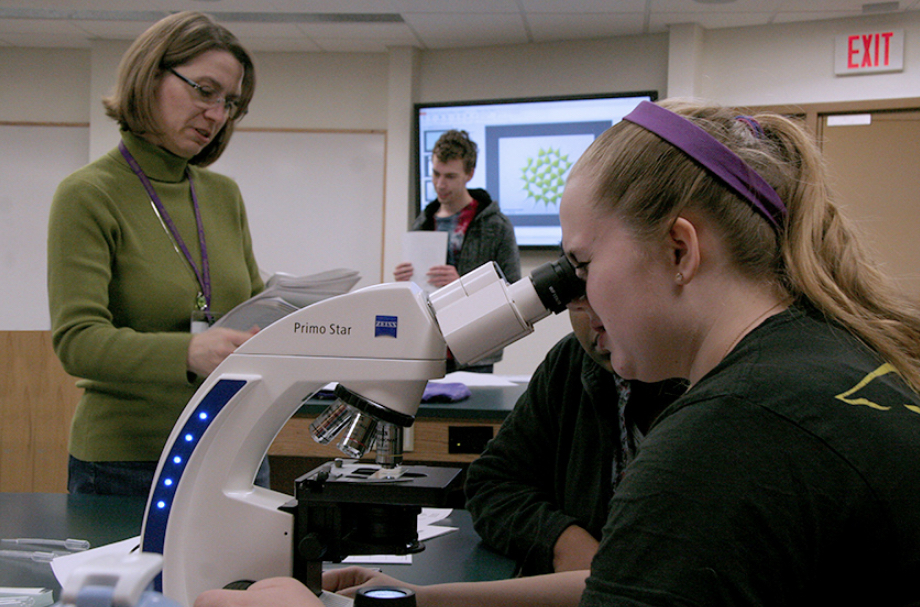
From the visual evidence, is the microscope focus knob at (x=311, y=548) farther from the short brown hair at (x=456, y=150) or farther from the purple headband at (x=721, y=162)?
the short brown hair at (x=456, y=150)

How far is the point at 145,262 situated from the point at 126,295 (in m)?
0.07

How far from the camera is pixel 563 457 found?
4.12 feet

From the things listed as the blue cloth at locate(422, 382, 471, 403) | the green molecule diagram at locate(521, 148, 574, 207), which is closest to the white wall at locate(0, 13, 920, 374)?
the green molecule diagram at locate(521, 148, 574, 207)

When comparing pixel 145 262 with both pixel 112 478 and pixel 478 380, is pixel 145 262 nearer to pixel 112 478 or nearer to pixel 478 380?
pixel 112 478

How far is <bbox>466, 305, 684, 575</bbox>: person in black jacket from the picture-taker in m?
1.11

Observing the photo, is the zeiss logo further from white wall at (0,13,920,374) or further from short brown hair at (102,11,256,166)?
white wall at (0,13,920,374)

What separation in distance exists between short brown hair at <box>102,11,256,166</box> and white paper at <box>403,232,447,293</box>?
1479 mm

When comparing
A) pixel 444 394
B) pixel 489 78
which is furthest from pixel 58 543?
pixel 489 78

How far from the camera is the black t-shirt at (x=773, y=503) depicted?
0.55 meters

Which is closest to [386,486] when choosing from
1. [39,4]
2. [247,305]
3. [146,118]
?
[247,305]

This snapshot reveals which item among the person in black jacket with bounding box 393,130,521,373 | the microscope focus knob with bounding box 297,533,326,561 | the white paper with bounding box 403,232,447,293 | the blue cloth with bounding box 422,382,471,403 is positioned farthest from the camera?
the person in black jacket with bounding box 393,130,521,373

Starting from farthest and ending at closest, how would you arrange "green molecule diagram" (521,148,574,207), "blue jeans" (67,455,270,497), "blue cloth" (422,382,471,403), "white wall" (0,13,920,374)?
"green molecule diagram" (521,148,574,207), "white wall" (0,13,920,374), "blue cloth" (422,382,471,403), "blue jeans" (67,455,270,497)

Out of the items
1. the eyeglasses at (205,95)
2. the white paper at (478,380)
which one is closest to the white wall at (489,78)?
the white paper at (478,380)

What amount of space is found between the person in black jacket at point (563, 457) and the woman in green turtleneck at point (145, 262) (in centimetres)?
51
